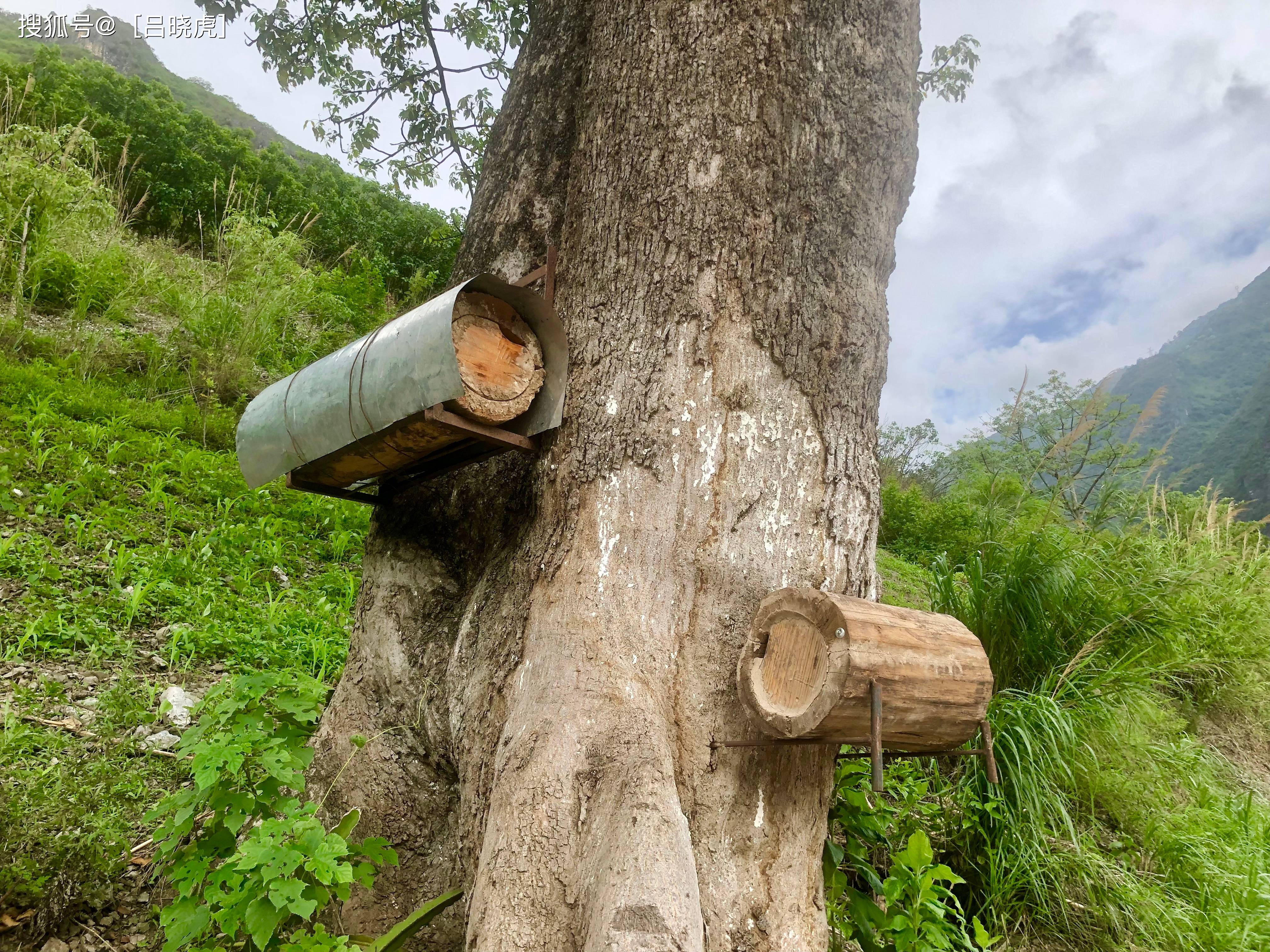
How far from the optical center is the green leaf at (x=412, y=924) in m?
1.96

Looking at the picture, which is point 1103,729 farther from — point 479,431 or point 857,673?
point 479,431

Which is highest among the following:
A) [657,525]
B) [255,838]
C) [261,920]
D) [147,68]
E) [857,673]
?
[147,68]

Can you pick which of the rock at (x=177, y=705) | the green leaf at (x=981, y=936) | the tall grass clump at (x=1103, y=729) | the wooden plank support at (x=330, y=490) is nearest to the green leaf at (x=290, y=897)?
the wooden plank support at (x=330, y=490)

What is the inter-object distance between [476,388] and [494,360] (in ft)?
0.38

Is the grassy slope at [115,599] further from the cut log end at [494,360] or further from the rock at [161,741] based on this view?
the cut log end at [494,360]

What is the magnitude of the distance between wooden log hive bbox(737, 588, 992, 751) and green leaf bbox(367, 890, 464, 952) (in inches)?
38.5

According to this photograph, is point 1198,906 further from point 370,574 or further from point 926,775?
point 370,574

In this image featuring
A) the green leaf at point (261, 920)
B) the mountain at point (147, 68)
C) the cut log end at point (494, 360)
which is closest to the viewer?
the green leaf at point (261, 920)

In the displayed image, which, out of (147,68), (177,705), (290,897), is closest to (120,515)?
(177,705)

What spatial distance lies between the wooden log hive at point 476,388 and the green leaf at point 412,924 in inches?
47.6

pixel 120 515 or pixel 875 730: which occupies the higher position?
pixel 875 730

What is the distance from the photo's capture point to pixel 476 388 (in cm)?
204

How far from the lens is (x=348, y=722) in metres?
2.52

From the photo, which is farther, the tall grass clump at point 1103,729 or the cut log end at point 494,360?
the tall grass clump at point 1103,729
